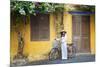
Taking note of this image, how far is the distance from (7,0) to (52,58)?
0.94 m

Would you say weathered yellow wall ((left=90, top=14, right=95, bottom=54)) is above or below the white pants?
above

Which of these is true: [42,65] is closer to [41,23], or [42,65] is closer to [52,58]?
[52,58]

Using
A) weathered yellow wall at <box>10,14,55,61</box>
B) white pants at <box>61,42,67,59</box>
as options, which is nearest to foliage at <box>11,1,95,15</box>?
weathered yellow wall at <box>10,14,55,61</box>

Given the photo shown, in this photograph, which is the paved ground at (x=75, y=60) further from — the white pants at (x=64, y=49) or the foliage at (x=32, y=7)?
the foliage at (x=32, y=7)

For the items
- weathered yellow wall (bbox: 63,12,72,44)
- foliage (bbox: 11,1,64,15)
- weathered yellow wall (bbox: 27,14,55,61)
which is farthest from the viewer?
weathered yellow wall (bbox: 63,12,72,44)

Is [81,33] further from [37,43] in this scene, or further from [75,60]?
[37,43]

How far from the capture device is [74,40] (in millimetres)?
3768

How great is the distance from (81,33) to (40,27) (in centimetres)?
59

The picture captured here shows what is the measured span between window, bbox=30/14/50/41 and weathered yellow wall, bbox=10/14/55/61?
0.17ft

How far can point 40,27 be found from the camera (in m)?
3.62

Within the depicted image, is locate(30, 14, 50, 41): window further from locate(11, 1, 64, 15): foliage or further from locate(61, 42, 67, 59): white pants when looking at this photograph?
locate(61, 42, 67, 59): white pants

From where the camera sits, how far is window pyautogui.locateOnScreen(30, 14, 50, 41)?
3582 mm

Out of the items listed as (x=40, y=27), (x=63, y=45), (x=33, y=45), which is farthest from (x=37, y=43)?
(x=63, y=45)
